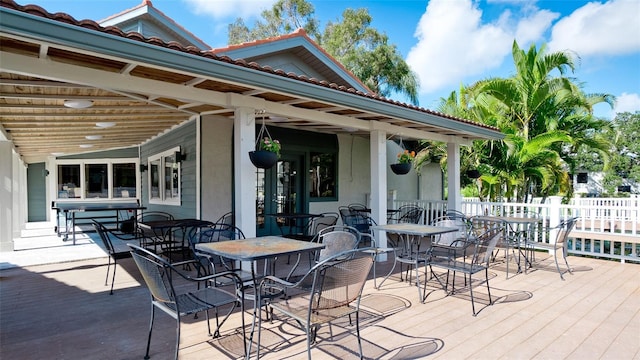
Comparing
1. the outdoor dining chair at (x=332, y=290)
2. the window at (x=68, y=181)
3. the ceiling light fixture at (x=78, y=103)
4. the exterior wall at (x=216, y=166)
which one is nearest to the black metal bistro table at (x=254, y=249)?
the outdoor dining chair at (x=332, y=290)

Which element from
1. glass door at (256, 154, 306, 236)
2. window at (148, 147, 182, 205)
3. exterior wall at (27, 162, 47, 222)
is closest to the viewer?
glass door at (256, 154, 306, 236)

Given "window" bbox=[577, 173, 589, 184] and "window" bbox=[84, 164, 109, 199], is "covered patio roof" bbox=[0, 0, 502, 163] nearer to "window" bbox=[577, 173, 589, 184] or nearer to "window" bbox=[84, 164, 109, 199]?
"window" bbox=[84, 164, 109, 199]

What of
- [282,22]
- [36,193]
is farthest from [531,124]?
[282,22]

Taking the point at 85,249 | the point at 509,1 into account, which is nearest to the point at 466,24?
the point at 509,1

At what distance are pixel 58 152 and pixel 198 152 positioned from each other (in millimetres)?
7298

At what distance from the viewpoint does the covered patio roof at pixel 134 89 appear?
2.77 metres

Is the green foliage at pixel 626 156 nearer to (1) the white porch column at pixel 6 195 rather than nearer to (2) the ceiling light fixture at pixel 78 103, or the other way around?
(2) the ceiling light fixture at pixel 78 103

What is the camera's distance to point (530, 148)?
816cm

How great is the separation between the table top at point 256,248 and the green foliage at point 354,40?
658 inches

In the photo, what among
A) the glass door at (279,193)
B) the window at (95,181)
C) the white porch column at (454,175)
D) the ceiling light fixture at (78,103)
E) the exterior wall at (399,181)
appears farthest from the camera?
the window at (95,181)

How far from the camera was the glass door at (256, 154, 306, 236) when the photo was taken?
24.5 ft

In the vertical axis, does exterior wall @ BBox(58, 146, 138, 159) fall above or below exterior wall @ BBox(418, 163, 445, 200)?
above

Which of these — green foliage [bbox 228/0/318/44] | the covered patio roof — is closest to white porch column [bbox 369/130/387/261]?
the covered patio roof

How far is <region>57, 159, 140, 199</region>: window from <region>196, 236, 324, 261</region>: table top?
30.4 ft
